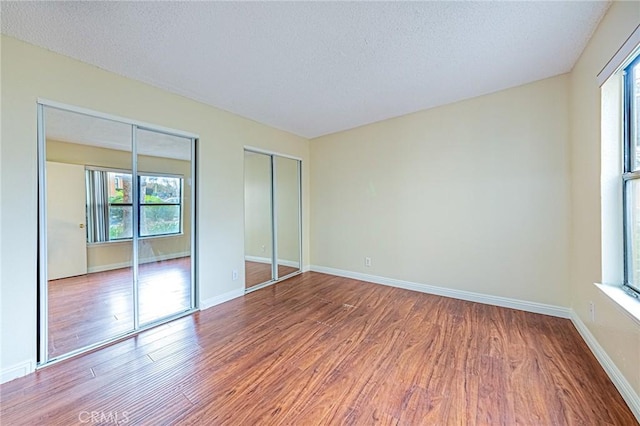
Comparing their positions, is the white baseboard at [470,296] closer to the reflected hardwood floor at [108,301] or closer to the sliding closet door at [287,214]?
the sliding closet door at [287,214]

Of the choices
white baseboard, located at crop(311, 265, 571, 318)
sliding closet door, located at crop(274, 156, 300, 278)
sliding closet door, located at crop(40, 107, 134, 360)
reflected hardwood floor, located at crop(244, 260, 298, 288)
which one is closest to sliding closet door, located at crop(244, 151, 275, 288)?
reflected hardwood floor, located at crop(244, 260, 298, 288)

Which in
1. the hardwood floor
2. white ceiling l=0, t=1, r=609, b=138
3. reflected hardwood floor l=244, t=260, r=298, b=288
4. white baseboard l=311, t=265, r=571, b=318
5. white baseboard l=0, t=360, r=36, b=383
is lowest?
the hardwood floor

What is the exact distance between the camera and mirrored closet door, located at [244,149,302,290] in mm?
4090

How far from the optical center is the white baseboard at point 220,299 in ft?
10.7

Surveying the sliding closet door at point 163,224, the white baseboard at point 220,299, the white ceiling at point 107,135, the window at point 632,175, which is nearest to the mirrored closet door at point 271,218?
the white baseboard at point 220,299

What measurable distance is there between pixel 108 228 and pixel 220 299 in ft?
5.11

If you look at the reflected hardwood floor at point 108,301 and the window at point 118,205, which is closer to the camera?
the reflected hardwood floor at point 108,301

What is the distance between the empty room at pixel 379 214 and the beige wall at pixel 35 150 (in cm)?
2

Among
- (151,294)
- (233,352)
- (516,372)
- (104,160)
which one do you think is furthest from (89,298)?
(516,372)

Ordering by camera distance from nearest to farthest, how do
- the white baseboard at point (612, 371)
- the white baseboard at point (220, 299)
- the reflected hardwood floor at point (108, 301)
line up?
the white baseboard at point (612, 371) < the reflected hardwood floor at point (108, 301) < the white baseboard at point (220, 299)

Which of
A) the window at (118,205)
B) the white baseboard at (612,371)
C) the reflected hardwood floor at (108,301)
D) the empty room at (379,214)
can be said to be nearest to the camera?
the white baseboard at (612,371)

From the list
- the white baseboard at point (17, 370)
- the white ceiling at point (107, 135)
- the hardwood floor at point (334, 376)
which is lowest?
the hardwood floor at point (334, 376)

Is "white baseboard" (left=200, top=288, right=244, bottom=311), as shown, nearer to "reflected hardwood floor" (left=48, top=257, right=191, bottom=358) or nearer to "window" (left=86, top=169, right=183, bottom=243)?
"reflected hardwood floor" (left=48, top=257, right=191, bottom=358)

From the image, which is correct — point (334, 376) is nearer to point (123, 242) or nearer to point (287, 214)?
point (123, 242)
